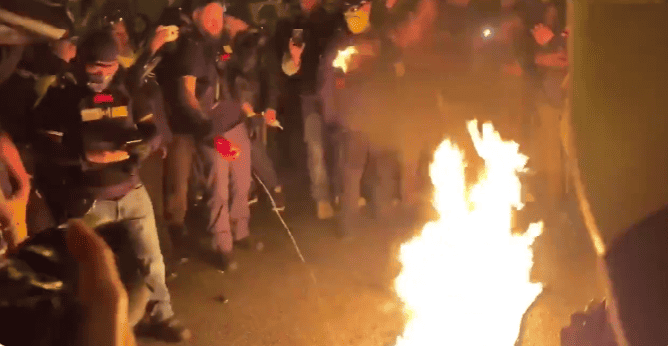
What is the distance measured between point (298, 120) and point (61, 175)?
2.98 metres

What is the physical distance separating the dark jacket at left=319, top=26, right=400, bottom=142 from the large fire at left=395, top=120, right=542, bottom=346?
1.02m

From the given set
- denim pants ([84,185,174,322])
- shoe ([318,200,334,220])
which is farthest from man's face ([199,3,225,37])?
shoe ([318,200,334,220])

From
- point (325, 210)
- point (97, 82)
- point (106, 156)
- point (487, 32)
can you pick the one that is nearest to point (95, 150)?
point (106, 156)

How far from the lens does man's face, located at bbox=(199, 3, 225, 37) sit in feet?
17.6

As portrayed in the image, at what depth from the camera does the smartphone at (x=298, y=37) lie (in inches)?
247

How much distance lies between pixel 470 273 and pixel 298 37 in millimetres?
2821

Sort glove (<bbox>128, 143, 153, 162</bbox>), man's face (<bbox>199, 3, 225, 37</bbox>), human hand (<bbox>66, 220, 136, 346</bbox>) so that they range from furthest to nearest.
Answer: man's face (<bbox>199, 3, 225, 37</bbox>) → glove (<bbox>128, 143, 153, 162</bbox>) → human hand (<bbox>66, 220, 136, 346</bbox>)

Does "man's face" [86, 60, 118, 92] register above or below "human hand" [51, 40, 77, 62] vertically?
above

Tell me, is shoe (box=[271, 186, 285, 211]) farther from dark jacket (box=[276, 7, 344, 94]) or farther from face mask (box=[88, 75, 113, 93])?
face mask (box=[88, 75, 113, 93])

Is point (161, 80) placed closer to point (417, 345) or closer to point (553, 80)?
point (417, 345)

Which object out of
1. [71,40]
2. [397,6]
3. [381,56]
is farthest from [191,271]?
[397,6]

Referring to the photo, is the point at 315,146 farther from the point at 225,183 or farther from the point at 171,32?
the point at 171,32

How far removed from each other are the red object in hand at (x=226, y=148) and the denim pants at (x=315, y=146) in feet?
3.21

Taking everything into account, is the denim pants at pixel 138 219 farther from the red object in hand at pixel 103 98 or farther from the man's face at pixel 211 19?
the man's face at pixel 211 19
